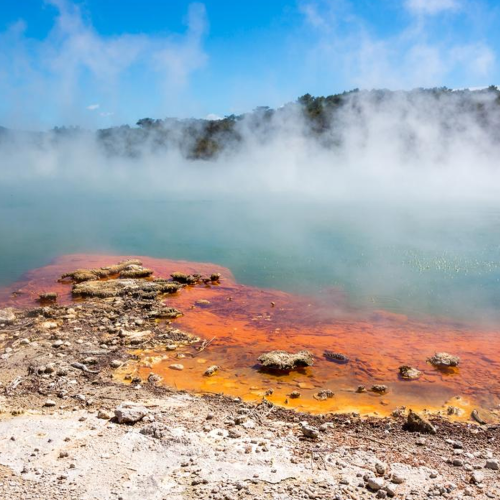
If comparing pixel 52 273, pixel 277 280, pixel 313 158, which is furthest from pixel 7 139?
pixel 277 280

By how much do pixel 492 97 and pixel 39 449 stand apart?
33327mm

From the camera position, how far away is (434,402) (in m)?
4.51

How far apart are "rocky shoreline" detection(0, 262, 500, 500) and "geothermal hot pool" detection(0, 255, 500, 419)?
396 mm

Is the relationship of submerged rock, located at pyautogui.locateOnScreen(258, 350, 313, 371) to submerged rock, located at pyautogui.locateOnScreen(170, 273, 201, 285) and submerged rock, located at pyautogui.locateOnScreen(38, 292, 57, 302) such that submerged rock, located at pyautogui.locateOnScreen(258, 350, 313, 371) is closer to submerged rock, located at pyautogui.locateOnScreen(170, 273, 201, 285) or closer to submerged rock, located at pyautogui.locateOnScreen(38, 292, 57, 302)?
submerged rock, located at pyautogui.locateOnScreen(170, 273, 201, 285)

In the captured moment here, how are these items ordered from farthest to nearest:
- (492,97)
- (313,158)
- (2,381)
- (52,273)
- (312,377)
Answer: (313,158) < (492,97) < (52,273) < (312,377) < (2,381)

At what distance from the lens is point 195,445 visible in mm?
3191

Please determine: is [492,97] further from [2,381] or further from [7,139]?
[7,139]

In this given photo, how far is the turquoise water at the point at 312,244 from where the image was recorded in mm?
8438

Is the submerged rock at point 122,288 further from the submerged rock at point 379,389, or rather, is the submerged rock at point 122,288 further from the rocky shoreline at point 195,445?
the submerged rock at point 379,389

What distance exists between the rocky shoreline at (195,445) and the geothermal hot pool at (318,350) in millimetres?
396

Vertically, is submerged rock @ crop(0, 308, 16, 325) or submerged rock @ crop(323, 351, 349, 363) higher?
submerged rock @ crop(0, 308, 16, 325)

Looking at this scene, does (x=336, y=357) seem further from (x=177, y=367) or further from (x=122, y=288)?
(x=122, y=288)

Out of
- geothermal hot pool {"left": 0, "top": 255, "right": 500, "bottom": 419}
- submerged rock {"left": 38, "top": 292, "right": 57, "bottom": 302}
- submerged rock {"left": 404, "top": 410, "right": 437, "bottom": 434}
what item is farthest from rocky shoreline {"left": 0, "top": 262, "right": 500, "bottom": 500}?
submerged rock {"left": 38, "top": 292, "right": 57, "bottom": 302}

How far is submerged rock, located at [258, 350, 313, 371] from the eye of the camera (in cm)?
507
